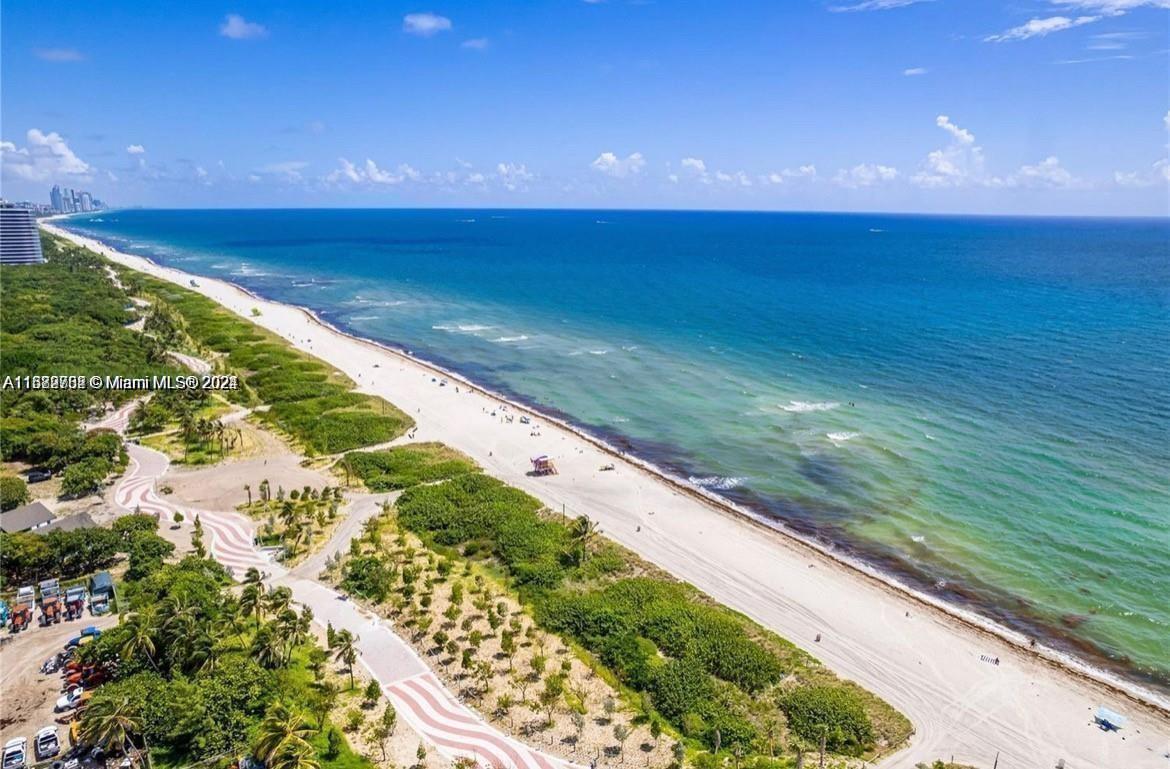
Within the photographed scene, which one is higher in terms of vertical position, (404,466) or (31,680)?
(404,466)

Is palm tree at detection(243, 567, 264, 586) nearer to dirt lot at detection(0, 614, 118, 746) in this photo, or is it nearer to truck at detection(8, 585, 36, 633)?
dirt lot at detection(0, 614, 118, 746)

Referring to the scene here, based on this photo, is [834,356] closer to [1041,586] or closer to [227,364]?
[1041,586]

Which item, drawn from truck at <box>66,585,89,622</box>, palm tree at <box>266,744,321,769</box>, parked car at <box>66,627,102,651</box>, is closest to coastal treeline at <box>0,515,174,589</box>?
truck at <box>66,585,89,622</box>

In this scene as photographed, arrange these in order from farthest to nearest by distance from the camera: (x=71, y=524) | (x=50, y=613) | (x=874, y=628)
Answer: (x=71, y=524)
(x=874, y=628)
(x=50, y=613)

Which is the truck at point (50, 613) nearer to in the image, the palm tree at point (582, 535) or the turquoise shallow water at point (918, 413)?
the palm tree at point (582, 535)

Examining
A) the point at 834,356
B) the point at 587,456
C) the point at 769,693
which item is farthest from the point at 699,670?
the point at 834,356

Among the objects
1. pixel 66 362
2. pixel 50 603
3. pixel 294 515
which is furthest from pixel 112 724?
pixel 66 362

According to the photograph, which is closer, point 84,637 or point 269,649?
point 269,649

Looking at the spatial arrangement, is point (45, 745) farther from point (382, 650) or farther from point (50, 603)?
point (382, 650)
